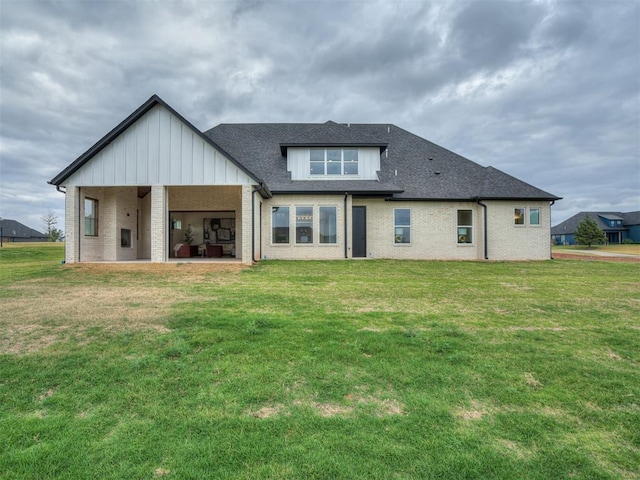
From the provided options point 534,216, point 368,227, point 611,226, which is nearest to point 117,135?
point 368,227

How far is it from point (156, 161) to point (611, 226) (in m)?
75.8

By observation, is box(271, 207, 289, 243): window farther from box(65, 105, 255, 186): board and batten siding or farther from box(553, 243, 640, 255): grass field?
box(553, 243, 640, 255): grass field

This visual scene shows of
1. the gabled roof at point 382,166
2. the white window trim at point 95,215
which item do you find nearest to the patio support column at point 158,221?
the gabled roof at point 382,166

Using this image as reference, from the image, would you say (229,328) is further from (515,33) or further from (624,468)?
(515,33)

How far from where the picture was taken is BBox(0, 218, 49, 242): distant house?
6295 centimetres

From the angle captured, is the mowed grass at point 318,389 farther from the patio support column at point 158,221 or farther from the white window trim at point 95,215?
the white window trim at point 95,215

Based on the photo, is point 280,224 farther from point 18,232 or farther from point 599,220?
point 18,232

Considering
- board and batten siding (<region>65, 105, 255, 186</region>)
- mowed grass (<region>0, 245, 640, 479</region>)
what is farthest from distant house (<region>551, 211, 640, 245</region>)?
board and batten siding (<region>65, 105, 255, 186</region>)

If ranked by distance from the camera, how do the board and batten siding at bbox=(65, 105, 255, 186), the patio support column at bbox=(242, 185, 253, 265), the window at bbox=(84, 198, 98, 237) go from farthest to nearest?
the window at bbox=(84, 198, 98, 237) → the patio support column at bbox=(242, 185, 253, 265) → the board and batten siding at bbox=(65, 105, 255, 186)

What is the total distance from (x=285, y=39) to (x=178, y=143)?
10054 millimetres

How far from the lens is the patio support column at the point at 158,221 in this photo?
13562 mm

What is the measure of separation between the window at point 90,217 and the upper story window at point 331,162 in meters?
10.8

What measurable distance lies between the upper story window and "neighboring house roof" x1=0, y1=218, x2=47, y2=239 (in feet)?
248

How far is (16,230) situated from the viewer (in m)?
66.7
